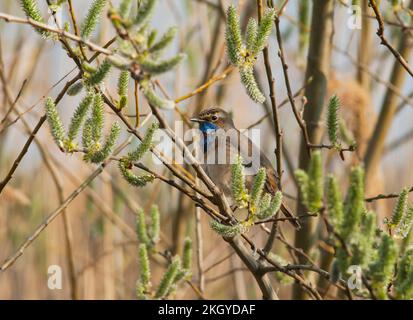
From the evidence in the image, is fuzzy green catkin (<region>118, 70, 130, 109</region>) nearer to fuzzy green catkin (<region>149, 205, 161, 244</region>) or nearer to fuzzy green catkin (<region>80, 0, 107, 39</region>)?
Answer: fuzzy green catkin (<region>80, 0, 107, 39</region>)

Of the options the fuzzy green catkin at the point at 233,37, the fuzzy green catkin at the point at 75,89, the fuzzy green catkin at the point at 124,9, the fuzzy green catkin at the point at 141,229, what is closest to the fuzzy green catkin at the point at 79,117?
the fuzzy green catkin at the point at 75,89

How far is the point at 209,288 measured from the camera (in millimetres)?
6336

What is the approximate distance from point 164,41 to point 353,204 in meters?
0.62

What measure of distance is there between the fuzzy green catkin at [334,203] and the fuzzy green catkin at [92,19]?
842 mm

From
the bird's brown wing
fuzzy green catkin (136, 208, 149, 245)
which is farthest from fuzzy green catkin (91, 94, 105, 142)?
the bird's brown wing

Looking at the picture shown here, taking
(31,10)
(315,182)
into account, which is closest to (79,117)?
(31,10)

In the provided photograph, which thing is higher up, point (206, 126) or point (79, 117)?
point (206, 126)

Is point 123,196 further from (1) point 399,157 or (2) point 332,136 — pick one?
(1) point 399,157

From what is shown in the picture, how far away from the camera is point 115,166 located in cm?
529

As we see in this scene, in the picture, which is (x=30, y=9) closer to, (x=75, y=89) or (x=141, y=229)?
(x=75, y=89)

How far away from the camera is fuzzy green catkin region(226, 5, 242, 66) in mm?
2207

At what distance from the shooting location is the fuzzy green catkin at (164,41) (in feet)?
5.63

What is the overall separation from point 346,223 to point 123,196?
3305mm
